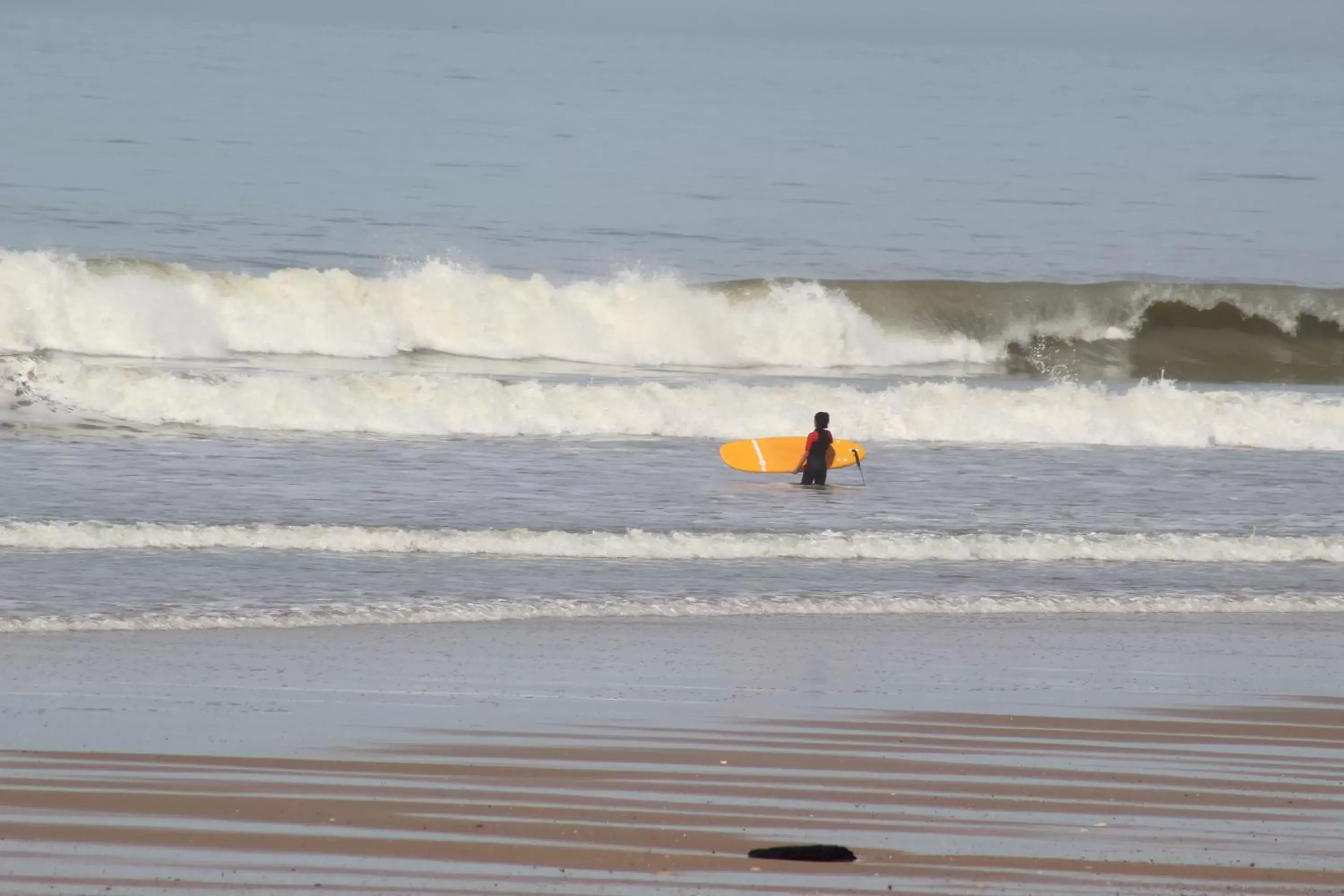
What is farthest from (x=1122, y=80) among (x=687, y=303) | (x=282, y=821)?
(x=282, y=821)

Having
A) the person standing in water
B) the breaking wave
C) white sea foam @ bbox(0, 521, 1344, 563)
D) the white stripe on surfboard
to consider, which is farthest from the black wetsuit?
the breaking wave

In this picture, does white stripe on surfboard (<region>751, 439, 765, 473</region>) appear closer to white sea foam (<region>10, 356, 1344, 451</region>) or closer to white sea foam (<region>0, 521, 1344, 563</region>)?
white sea foam (<region>10, 356, 1344, 451</region>)

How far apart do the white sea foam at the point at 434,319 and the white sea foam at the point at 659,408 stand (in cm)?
266

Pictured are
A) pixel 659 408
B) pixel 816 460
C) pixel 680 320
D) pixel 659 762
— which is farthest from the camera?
pixel 680 320

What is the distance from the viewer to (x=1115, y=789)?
6406mm

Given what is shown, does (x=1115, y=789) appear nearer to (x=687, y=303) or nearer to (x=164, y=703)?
(x=164, y=703)

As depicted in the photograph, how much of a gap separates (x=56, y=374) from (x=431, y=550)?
8.21 meters

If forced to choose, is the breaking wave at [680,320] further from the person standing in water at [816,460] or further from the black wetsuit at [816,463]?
the black wetsuit at [816,463]

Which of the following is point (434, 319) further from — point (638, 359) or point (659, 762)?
point (659, 762)

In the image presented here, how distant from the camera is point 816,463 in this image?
51.1ft

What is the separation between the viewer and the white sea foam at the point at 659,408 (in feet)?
58.5

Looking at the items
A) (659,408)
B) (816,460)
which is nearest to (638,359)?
(659,408)

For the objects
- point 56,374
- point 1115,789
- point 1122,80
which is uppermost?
point 1122,80

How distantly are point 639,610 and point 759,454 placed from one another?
6577mm
